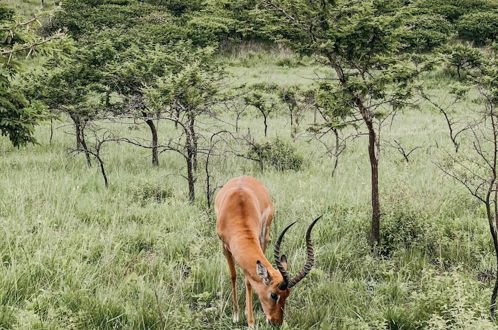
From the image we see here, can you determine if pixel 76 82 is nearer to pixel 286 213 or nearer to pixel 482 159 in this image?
pixel 286 213

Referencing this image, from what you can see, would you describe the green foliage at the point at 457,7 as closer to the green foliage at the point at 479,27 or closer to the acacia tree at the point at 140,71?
the green foliage at the point at 479,27

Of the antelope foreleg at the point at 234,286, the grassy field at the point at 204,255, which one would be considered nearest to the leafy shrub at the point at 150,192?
the grassy field at the point at 204,255

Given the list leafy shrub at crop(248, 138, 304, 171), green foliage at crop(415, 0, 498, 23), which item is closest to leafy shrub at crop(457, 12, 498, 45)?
green foliage at crop(415, 0, 498, 23)

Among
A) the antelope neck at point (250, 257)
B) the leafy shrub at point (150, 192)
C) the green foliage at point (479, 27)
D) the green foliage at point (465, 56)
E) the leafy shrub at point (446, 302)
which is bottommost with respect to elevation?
the leafy shrub at point (446, 302)

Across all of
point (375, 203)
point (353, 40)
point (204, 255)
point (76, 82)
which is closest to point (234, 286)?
point (204, 255)

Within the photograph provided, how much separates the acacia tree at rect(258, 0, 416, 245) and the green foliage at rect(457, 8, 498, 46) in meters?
31.4

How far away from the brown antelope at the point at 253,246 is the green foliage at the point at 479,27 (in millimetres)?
32812

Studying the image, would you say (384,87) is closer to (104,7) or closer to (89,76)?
(89,76)

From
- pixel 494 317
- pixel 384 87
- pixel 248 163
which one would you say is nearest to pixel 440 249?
pixel 494 317

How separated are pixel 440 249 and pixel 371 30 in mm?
2789

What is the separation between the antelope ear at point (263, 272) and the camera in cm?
363

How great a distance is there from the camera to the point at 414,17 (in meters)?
5.27

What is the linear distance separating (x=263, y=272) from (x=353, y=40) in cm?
305

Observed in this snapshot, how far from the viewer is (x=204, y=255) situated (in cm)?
555
